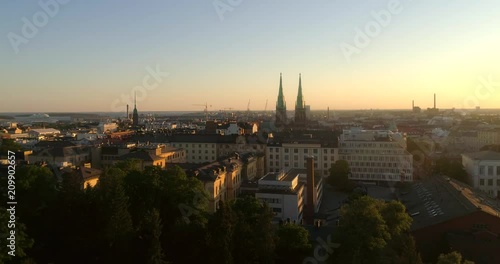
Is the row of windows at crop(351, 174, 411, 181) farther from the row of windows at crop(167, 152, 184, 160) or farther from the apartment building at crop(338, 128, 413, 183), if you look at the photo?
the row of windows at crop(167, 152, 184, 160)

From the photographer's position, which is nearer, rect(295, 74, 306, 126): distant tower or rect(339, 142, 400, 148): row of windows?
rect(339, 142, 400, 148): row of windows

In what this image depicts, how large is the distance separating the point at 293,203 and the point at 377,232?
12423 millimetres

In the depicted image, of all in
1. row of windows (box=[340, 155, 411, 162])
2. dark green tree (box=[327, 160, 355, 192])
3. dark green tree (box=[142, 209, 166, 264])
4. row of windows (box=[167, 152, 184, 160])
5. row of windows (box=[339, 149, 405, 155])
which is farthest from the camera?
row of windows (box=[339, 149, 405, 155])

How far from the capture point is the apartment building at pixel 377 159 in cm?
4981

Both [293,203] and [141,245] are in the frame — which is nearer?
[141,245]

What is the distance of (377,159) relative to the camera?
51.2 metres

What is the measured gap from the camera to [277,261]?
20.6 metres

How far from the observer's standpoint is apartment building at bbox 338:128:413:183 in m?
49.8

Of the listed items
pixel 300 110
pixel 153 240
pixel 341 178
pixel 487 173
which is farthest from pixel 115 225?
pixel 300 110

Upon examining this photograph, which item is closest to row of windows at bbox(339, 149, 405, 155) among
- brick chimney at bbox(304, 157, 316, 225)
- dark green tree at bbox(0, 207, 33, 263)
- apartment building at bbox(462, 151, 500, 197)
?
apartment building at bbox(462, 151, 500, 197)

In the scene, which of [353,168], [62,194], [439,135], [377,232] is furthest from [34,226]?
[439,135]

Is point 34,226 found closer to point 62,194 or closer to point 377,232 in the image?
point 62,194

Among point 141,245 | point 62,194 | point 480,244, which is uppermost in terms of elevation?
point 62,194

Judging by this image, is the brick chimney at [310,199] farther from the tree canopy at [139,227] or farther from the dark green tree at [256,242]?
the dark green tree at [256,242]
